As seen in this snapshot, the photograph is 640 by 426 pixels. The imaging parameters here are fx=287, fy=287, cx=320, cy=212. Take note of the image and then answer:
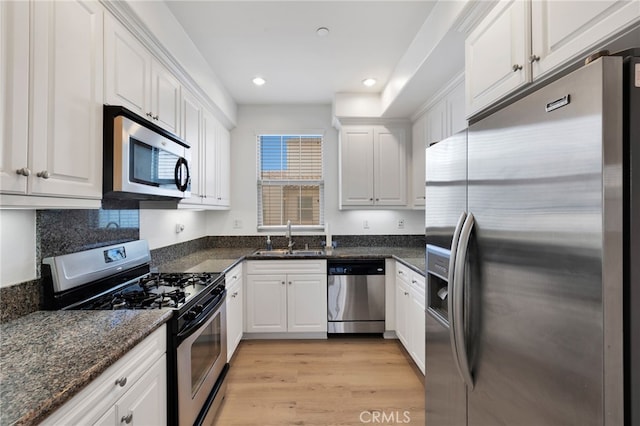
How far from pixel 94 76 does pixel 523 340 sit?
1980 millimetres

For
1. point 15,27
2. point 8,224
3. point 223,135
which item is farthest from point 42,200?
point 223,135

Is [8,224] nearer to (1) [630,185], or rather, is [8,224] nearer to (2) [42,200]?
(2) [42,200]

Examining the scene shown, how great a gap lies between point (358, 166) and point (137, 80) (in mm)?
2373

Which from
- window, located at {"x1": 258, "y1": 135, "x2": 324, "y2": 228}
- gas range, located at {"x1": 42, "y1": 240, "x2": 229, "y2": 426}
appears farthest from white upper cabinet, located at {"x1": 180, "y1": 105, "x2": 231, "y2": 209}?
gas range, located at {"x1": 42, "y1": 240, "x2": 229, "y2": 426}

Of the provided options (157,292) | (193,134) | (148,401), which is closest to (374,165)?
(193,134)

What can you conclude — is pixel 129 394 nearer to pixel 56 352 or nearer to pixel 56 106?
pixel 56 352

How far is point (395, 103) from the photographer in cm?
297

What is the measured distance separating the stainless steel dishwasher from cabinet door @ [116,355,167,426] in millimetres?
1969

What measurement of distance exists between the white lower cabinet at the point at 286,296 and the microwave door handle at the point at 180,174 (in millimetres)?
1298

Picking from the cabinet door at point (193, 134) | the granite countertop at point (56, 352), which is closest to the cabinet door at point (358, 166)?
the cabinet door at point (193, 134)

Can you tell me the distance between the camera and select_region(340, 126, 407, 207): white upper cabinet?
346 centimetres

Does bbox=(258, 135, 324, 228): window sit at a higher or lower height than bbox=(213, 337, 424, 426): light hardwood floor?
higher

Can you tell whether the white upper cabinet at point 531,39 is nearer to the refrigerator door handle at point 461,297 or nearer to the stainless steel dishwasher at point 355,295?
the refrigerator door handle at point 461,297

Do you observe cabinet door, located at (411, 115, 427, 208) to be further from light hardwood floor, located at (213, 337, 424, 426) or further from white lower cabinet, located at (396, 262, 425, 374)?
light hardwood floor, located at (213, 337, 424, 426)
